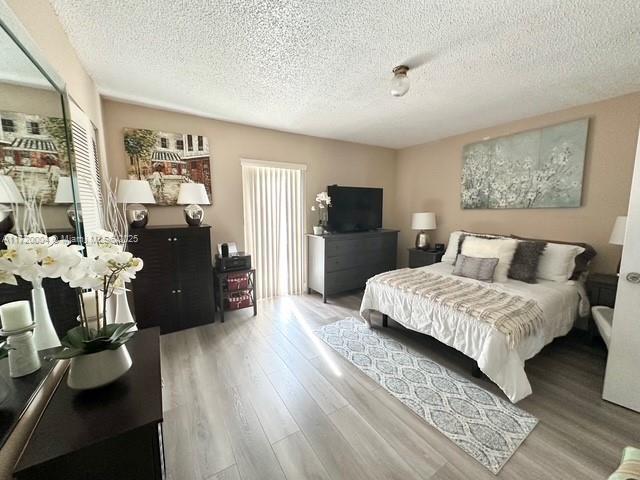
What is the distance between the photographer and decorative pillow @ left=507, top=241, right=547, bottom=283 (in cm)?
262

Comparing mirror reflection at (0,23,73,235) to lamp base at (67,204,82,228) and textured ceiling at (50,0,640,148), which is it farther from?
textured ceiling at (50,0,640,148)

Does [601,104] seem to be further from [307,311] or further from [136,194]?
[136,194]

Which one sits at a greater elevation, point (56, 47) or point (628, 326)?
point (56, 47)

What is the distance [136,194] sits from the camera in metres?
2.26

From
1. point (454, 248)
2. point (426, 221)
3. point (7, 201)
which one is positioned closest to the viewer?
point (7, 201)

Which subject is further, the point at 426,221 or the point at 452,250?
the point at 426,221

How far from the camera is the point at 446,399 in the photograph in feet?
5.79

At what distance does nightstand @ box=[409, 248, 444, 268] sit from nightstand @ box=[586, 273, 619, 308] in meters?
1.52

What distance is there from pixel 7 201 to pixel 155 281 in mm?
1958

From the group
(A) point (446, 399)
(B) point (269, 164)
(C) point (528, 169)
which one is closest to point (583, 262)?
(C) point (528, 169)

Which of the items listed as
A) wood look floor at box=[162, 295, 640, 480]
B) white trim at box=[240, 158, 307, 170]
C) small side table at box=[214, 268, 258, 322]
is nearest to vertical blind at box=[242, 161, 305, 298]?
white trim at box=[240, 158, 307, 170]

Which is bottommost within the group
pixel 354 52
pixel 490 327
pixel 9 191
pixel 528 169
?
pixel 490 327

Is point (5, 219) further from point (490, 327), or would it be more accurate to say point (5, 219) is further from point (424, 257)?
point (424, 257)

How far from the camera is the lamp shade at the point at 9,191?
0.80 meters
